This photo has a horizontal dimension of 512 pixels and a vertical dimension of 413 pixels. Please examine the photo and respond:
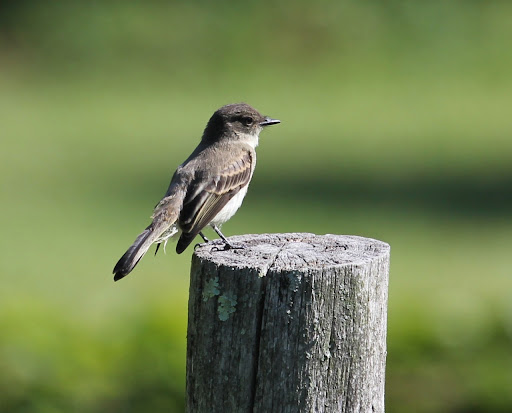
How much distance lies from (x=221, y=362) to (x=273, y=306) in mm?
293

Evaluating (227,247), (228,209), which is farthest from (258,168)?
(227,247)

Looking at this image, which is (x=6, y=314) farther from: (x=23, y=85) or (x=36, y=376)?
(x=23, y=85)

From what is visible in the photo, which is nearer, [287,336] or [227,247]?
[287,336]

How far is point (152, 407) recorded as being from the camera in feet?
18.8

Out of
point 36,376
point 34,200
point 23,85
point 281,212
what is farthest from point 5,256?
point 23,85

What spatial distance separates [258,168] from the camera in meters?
13.8

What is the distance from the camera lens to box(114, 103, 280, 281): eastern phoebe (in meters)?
5.27

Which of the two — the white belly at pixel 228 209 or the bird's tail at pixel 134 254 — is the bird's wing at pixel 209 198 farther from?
the bird's tail at pixel 134 254

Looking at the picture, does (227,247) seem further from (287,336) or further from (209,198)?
(209,198)

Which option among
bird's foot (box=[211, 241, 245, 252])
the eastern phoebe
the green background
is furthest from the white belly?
bird's foot (box=[211, 241, 245, 252])

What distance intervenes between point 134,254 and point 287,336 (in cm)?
123

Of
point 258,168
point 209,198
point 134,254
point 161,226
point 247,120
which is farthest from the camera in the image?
point 258,168

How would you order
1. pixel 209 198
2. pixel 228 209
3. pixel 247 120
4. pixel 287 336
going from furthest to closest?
1. pixel 247 120
2. pixel 228 209
3. pixel 209 198
4. pixel 287 336

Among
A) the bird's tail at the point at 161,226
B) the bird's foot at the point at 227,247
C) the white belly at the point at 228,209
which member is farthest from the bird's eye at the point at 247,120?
the bird's foot at the point at 227,247
